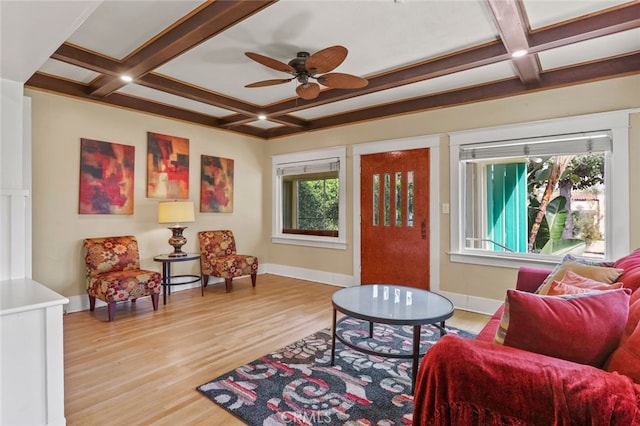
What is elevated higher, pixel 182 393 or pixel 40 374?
pixel 40 374

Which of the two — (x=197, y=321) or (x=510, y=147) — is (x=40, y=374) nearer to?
(x=197, y=321)

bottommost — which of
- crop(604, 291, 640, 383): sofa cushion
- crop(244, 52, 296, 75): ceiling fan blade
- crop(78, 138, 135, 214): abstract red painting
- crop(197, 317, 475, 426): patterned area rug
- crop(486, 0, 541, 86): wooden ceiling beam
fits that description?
crop(197, 317, 475, 426): patterned area rug

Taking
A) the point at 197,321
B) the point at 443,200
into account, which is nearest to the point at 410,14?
the point at 443,200

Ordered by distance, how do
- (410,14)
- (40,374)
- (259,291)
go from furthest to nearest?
(259,291) → (410,14) → (40,374)

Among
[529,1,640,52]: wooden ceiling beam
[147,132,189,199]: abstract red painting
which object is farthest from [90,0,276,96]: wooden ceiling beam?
[529,1,640,52]: wooden ceiling beam

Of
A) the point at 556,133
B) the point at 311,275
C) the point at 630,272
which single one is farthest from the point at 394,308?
the point at 311,275

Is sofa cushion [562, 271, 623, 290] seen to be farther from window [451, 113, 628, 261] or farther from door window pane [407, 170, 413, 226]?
door window pane [407, 170, 413, 226]

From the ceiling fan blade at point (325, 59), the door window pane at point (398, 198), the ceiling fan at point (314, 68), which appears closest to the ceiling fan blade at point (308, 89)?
the ceiling fan at point (314, 68)

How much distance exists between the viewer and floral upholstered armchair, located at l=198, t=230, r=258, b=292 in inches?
183

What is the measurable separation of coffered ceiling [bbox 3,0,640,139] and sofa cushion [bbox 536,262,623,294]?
65.6 inches

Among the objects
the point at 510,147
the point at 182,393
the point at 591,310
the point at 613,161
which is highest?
the point at 510,147

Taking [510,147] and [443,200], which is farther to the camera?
[443,200]

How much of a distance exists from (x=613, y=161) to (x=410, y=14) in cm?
243

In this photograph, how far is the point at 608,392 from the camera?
3.04ft
